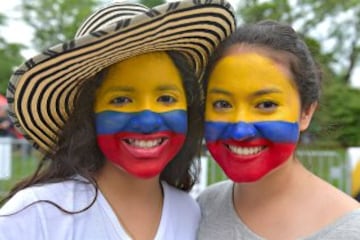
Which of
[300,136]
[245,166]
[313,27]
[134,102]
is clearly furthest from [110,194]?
[313,27]

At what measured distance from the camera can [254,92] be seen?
6.01ft

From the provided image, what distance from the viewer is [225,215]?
6.59 ft

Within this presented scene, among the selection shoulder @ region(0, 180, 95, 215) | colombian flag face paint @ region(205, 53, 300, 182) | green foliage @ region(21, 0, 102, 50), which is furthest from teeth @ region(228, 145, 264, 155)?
green foliage @ region(21, 0, 102, 50)

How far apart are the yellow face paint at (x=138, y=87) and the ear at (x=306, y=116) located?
17.2 inches

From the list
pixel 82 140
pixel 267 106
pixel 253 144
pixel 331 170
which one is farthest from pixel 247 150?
pixel 331 170

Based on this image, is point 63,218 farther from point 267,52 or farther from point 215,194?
point 267,52

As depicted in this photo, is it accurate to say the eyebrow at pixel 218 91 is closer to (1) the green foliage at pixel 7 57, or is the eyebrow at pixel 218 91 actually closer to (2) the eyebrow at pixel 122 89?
(2) the eyebrow at pixel 122 89

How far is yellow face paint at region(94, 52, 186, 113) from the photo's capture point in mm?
1824

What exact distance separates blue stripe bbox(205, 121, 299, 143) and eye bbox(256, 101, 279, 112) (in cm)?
4

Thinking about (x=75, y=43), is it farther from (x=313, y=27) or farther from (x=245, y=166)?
(x=313, y=27)

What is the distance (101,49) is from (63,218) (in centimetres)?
52

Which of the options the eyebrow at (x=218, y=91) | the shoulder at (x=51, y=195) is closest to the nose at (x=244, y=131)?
the eyebrow at (x=218, y=91)

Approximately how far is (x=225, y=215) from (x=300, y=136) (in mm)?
382

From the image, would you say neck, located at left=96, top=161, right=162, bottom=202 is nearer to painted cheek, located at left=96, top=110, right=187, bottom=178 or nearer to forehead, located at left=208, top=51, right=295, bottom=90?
painted cheek, located at left=96, top=110, right=187, bottom=178
